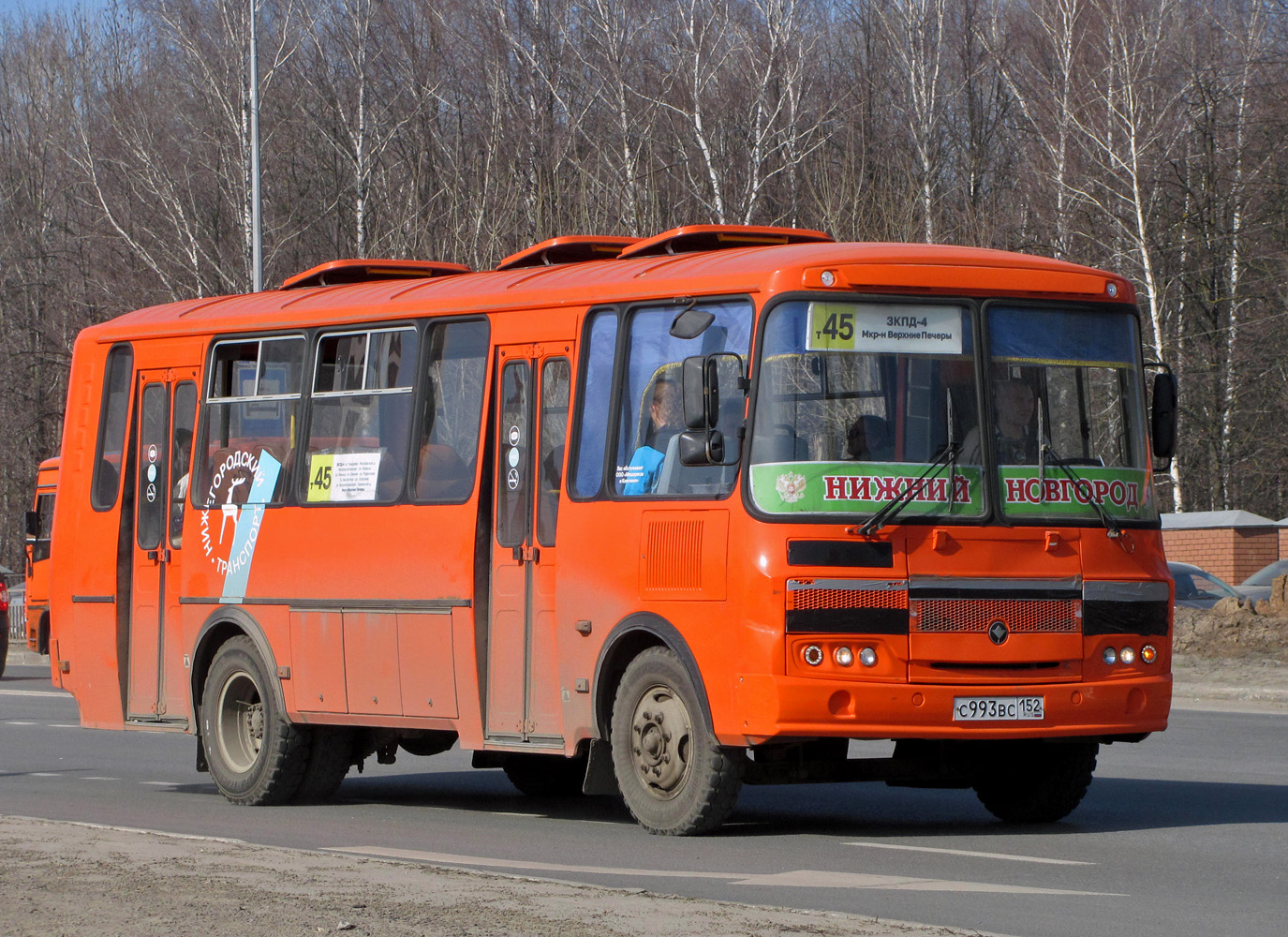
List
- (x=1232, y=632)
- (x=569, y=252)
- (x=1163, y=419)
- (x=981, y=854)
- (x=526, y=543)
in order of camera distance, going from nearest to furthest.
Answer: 1. (x=981, y=854)
2. (x=1163, y=419)
3. (x=526, y=543)
4. (x=569, y=252)
5. (x=1232, y=632)

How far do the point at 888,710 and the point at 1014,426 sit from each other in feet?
5.36

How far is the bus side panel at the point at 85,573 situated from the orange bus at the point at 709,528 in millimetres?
1257

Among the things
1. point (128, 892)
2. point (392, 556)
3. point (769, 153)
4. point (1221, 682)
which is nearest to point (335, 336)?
point (392, 556)

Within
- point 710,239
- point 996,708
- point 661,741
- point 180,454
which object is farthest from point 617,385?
point 180,454

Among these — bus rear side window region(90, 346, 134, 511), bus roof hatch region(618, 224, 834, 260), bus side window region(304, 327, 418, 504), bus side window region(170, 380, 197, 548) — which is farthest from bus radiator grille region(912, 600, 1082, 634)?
bus rear side window region(90, 346, 134, 511)

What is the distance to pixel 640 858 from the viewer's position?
9.80m

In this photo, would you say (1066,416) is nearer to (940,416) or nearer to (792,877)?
(940,416)

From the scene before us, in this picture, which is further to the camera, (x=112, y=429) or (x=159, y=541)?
(x=112, y=429)

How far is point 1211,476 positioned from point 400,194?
17.8 m

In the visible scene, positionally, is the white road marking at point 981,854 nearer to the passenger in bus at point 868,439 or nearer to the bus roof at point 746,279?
the passenger in bus at point 868,439

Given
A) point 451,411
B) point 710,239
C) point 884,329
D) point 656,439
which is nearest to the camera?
point 884,329

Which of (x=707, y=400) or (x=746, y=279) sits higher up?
(x=746, y=279)

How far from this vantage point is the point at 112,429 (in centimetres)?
1473

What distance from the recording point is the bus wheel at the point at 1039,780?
11203mm
